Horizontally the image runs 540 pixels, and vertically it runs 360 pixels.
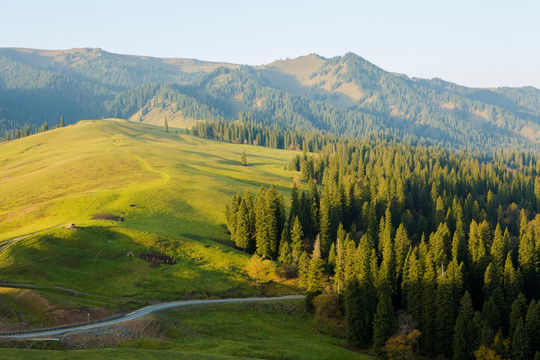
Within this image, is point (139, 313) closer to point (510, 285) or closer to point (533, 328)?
point (533, 328)

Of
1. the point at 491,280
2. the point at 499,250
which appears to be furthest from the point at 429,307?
the point at 499,250

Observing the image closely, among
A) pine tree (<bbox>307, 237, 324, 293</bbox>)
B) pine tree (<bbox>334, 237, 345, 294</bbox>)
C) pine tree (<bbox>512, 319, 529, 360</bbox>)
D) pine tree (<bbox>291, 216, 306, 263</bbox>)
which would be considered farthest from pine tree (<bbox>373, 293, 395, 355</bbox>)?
pine tree (<bbox>291, 216, 306, 263</bbox>)

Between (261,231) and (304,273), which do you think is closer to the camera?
(304,273)

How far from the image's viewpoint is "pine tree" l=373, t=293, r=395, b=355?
234 feet

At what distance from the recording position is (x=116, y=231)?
99812 millimetres

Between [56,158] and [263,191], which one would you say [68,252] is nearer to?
[263,191]

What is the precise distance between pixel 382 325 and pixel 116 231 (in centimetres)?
5866

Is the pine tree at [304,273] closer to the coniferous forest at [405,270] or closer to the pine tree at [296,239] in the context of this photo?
the coniferous forest at [405,270]

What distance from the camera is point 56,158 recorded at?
18100 cm

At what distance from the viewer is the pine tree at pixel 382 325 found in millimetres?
71425

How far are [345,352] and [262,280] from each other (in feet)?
96.2

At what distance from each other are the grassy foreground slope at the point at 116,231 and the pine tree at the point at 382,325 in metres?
26.1

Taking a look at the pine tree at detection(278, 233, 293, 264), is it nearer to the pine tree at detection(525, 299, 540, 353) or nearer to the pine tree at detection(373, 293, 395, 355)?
the pine tree at detection(373, 293, 395, 355)

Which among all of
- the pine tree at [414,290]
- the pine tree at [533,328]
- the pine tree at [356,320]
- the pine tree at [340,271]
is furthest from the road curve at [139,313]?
the pine tree at [533,328]
